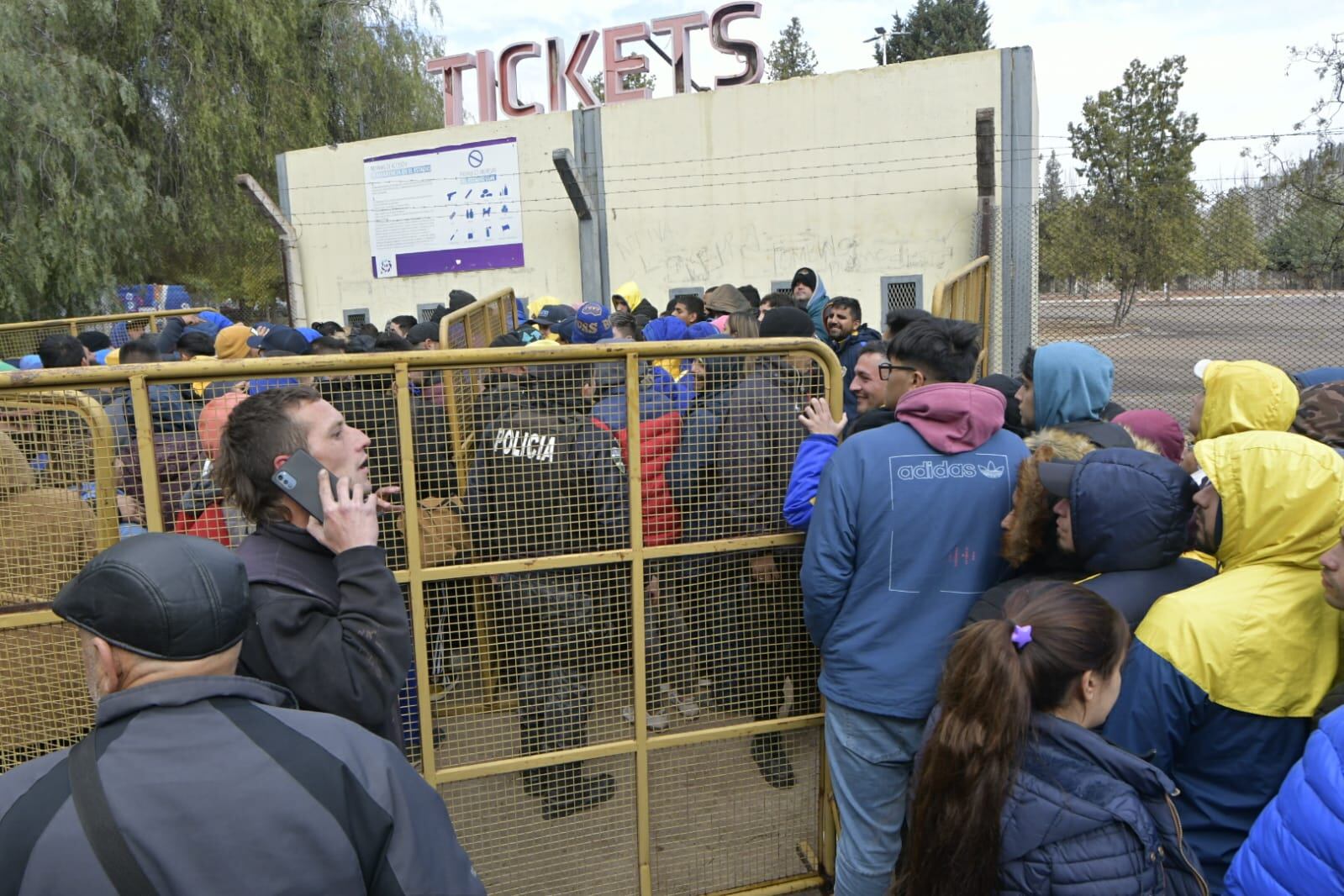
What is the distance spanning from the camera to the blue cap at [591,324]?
24.6 feet

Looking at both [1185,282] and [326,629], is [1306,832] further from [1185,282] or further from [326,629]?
[1185,282]

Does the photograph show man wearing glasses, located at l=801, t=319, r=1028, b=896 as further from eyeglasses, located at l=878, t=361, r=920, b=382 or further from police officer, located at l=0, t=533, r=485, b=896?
police officer, located at l=0, t=533, r=485, b=896

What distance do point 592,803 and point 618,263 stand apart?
12.3 metres

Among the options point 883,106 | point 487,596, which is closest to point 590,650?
point 487,596

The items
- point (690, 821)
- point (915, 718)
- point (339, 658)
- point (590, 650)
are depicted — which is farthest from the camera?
point (690, 821)

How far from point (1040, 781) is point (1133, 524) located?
84 cm

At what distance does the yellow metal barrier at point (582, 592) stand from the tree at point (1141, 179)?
7.71m

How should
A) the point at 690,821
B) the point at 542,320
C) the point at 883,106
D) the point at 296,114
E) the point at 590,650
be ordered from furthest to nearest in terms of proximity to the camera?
the point at 296,114 → the point at 883,106 → the point at 542,320 → the point at 690,821 → the point at 590,650

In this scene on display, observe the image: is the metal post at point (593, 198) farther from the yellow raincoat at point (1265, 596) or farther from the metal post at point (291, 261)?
the yellow raincoat at point (1265, 596)

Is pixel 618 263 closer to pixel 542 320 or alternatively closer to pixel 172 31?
pixel 542 320

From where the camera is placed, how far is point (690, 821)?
10.7 feet

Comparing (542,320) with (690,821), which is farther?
(542,320)

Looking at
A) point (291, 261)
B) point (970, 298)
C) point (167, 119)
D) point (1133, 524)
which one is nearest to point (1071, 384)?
point (1133, 524)

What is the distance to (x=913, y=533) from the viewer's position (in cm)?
276
